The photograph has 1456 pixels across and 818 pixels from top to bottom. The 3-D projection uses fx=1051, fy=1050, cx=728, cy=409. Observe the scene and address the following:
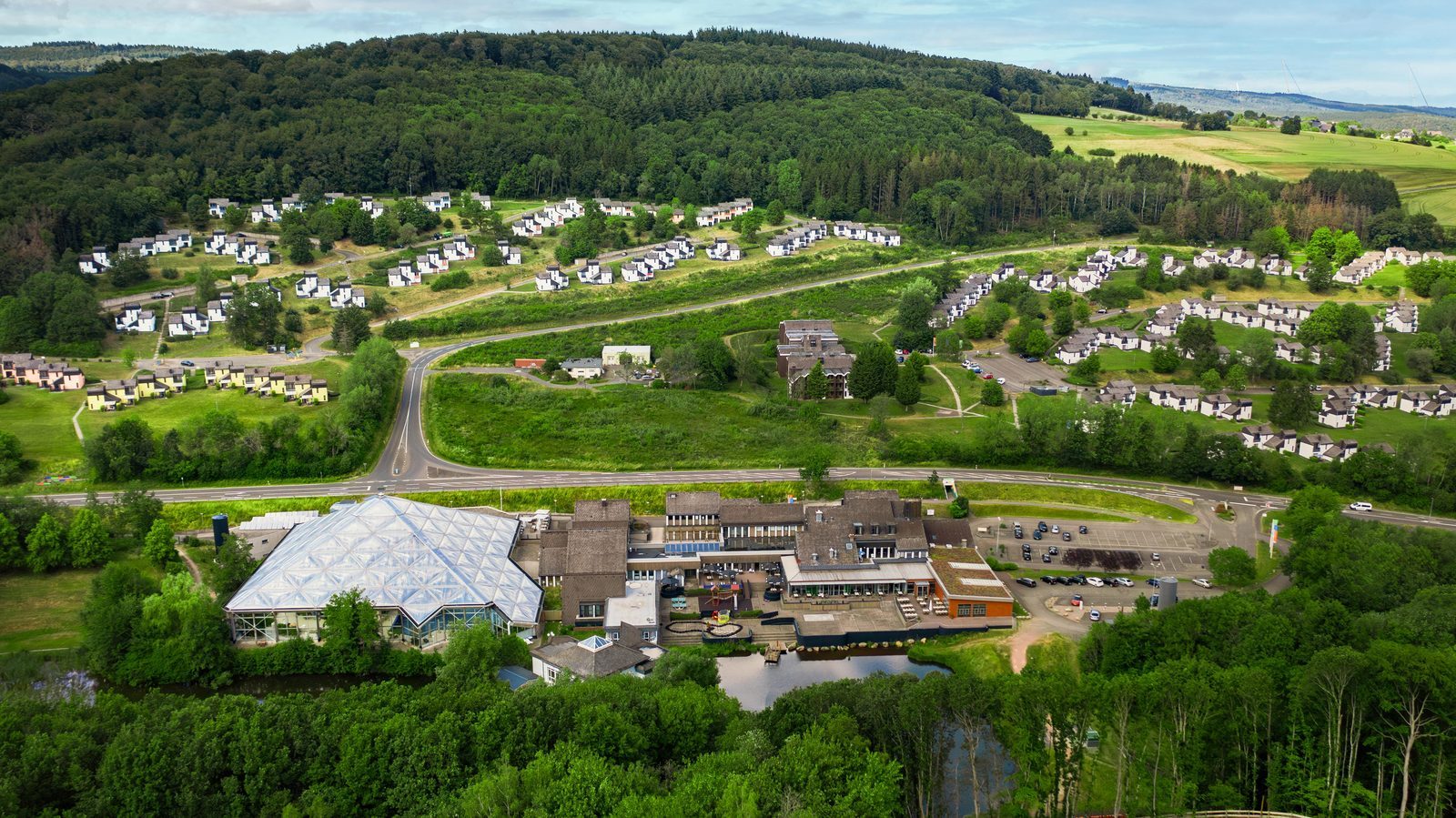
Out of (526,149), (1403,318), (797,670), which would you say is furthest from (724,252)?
(797,670)

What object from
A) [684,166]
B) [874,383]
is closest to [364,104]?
[684,166]

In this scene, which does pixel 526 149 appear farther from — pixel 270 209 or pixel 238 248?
pixel 238 248

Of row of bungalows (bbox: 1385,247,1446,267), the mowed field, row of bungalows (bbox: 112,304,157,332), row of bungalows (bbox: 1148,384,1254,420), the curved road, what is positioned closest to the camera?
the curved road

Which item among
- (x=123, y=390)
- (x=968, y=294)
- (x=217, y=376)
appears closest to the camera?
(x=123, y=390)

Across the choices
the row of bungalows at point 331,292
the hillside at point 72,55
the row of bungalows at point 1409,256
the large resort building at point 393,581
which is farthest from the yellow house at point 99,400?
the hillside at point 72,55

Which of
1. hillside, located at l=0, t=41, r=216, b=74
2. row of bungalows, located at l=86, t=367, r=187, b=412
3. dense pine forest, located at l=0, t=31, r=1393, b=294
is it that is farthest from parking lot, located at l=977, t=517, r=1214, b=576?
hillside, located at l=0, t=41, r=216, b=74

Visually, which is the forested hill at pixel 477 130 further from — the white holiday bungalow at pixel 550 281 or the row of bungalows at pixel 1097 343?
the row of bungalows at pixel 1097 343

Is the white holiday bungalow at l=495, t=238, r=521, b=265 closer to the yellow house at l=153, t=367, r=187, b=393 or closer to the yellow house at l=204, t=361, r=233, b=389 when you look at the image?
the yellow house at l=204, t=361, r=233, b=389
